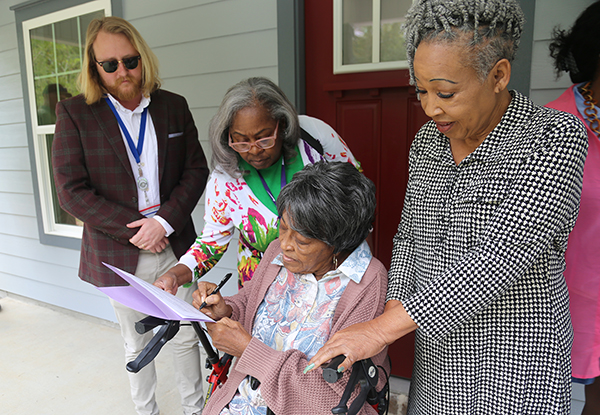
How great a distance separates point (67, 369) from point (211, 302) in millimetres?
2350

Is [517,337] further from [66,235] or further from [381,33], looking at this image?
[66,235]

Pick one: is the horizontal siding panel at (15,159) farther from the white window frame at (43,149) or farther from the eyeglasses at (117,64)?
the eyeglasses at (117,64)

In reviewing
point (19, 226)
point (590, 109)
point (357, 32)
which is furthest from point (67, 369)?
point (590, 109)

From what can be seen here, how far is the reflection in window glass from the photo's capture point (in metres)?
3.57

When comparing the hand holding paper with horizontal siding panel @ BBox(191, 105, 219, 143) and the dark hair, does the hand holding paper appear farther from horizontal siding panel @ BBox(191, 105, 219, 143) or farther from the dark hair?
horizontal siding panel @ BBox(191, 105, 219, 143)

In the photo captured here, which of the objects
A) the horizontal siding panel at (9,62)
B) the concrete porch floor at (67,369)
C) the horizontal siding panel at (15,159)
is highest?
the horizontal siding panel at (9,62)

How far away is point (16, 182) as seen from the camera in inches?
164

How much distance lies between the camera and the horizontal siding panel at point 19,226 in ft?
13.6

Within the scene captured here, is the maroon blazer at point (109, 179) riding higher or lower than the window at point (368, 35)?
lower

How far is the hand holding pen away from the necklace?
134cm

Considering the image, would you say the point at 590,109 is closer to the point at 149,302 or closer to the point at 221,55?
the point at 149,302

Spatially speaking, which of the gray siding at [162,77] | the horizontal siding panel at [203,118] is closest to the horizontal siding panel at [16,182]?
the gray siding at [162,77]

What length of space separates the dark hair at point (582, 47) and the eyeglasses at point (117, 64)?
6.00 ft

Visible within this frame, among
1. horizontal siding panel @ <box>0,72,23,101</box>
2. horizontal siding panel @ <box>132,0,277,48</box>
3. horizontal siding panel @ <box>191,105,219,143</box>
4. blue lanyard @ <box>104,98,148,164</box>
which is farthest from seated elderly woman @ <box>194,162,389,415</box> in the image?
horizontal siding panel @ <box>0,72,23,101</box>
